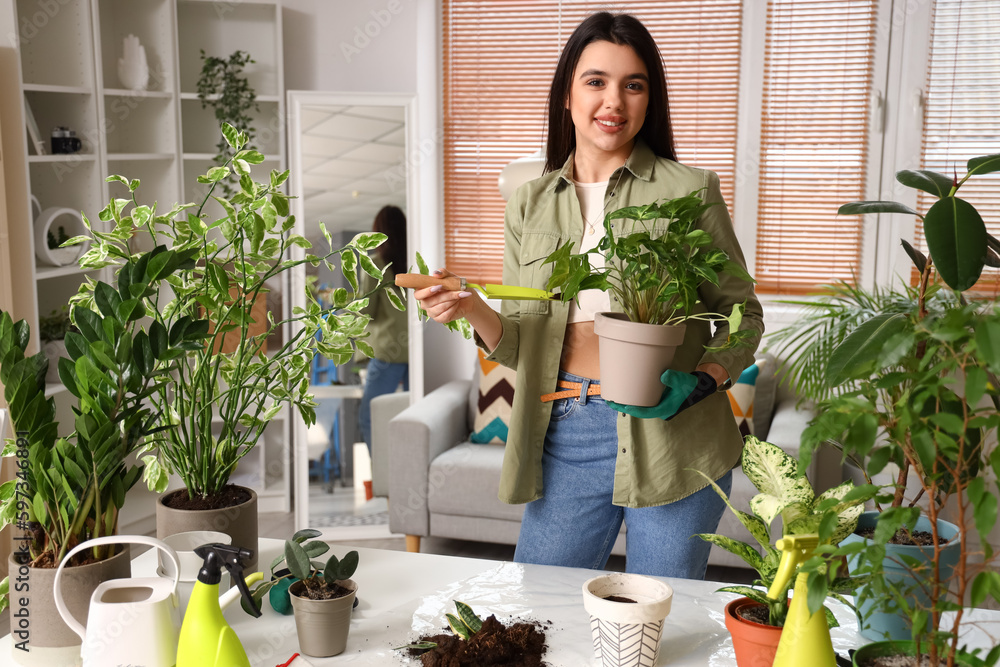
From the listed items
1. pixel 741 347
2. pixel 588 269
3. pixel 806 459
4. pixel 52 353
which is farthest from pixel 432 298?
pixel 52 353

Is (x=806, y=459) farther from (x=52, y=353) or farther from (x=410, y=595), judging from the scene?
(x=52, y=353)

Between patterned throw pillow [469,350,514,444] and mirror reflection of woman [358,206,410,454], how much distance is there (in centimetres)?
40

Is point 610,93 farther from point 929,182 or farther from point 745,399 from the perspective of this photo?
point 745,399

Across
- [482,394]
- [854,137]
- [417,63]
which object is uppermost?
[417,63]

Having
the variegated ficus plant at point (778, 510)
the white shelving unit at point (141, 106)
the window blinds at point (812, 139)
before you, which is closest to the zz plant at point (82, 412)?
the variegated ficus plant at point (778, 510)

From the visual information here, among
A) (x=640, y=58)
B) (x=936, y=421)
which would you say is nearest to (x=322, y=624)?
(x=936, y=421)

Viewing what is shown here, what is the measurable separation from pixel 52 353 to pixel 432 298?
211 centimetres

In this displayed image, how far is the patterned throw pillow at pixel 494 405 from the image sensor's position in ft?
10.8

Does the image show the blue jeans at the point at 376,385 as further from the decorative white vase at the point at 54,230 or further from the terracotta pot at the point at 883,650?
the terracotta pot at the point at 883,650

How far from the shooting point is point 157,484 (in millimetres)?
1349

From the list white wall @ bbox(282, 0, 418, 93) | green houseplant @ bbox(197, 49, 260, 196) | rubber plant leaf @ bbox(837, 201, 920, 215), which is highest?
white wall @ bbox(282, 0, 418, 93)

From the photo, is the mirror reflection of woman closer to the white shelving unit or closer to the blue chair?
the blue chair

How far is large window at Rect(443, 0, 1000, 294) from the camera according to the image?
3324 mm

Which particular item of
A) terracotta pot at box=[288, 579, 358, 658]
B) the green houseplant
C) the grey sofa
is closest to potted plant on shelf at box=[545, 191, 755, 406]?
terracotta pot at box=[288, 579, 358, 658]
